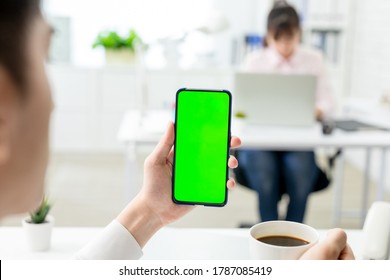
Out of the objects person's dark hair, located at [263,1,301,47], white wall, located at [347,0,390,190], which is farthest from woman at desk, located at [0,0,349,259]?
white wall, located at [347,0,390,190]

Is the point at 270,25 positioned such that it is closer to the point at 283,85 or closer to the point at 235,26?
the point at 283,85

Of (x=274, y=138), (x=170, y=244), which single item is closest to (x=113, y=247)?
(x=170, y=244)

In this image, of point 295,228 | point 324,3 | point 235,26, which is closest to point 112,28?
point 235,26

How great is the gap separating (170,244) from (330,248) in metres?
0.32

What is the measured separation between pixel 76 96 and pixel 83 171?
78 centimetres

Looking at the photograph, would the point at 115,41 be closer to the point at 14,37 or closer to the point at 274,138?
the point at 274,138

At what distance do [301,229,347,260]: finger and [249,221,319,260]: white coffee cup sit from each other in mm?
20

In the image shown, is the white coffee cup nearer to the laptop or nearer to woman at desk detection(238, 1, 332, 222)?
the laptop

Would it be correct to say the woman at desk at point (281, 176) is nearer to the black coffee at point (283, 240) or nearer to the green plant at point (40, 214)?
the green plant at point (40, 214)

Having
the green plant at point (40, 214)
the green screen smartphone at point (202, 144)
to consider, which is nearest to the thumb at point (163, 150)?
the green screen smartphone at point (202, 144)

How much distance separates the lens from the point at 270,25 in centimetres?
263

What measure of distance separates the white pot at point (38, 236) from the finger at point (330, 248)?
46cm

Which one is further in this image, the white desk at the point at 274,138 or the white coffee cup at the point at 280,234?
the white desk at the point at 274,138

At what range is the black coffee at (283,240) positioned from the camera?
725 millimetres
